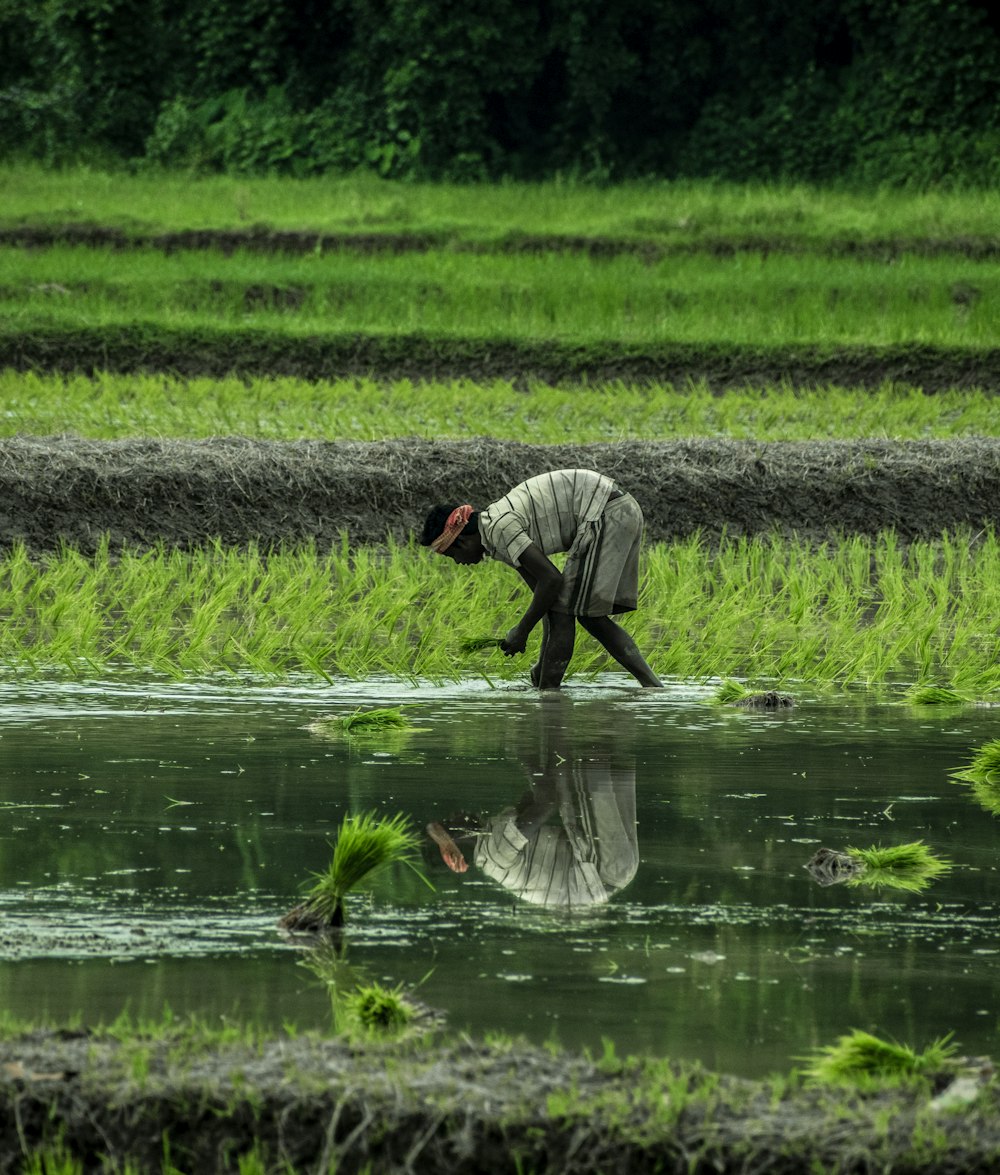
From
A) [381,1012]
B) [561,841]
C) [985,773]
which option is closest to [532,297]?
[985,773]

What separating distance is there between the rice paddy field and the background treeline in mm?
3719

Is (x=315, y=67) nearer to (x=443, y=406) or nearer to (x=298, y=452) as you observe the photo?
(x=443, y=406)

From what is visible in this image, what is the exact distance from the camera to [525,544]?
615cm

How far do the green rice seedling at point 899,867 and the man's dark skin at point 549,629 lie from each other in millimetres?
2376

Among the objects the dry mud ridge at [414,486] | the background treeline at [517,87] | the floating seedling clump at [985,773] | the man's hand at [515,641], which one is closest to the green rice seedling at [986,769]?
the floating seedling clump at [985,773]

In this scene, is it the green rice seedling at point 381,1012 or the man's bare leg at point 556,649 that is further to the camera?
the man's bare leg at point 556,649

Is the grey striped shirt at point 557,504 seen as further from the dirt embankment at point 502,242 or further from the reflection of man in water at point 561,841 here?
the dirt embankment at point 502,242

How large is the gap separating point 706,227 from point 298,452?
8.98m

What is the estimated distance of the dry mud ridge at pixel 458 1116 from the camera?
229cm

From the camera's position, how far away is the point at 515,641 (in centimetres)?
632

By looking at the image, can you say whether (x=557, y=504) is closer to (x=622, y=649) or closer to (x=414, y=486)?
(x=622, y=649)

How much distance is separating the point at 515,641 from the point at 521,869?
247 cm

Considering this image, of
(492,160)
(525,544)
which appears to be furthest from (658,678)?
(492,160)

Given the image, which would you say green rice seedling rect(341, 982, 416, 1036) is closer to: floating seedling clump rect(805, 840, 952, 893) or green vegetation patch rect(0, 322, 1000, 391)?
floating seedling clump rect(805, 840, 952, 893)
